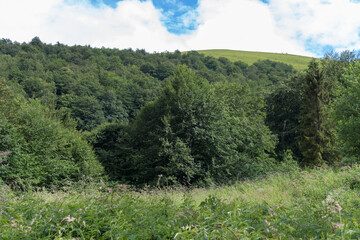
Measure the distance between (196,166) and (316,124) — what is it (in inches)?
582

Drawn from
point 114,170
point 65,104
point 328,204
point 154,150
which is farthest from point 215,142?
point 65,104

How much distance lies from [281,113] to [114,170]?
23368mm

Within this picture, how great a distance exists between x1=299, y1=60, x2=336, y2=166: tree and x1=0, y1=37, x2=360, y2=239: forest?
116 mm

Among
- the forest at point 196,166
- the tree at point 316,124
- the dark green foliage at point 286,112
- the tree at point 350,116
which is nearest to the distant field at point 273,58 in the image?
the dark green foliage at point 286,112

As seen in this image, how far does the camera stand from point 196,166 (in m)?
22.3

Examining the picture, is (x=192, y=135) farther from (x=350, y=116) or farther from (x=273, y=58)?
(x=273, y=58)

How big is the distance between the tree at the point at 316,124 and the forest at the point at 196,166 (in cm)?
12

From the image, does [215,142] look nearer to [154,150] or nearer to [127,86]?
[154,150]

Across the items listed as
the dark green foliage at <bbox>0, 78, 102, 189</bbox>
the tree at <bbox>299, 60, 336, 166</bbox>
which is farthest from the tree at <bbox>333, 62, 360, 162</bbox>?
the dark green foliage at <bbox>0, 78, 102, 189</bbox>

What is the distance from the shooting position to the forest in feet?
10.3

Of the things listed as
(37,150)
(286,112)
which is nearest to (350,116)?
(286,112)

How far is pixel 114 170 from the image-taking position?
2902 cm

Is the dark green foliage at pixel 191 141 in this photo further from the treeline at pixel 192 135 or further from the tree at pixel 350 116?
the tree at pixel 350 116

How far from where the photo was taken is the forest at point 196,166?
3.15 m
